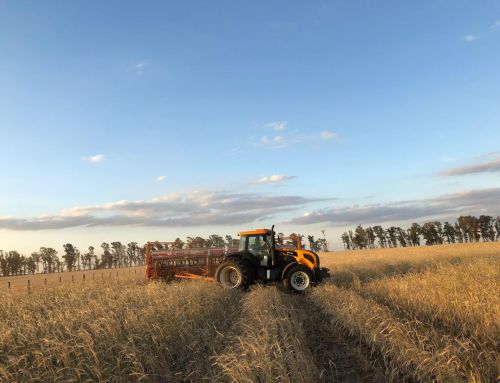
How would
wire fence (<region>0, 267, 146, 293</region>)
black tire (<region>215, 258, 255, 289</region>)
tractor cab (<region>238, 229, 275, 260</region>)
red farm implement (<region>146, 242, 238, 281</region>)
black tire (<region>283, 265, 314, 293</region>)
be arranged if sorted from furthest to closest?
1. wire fence (<region>0, 267, 146, 293</region>)
2. red farm implement (<region>146, 242, 238, 281</region>)
3. tractor cab (<region>238, 229, 275, 260</region>)
4. black tire (<region>215, 258, 255, 289</region>)
5. black tire (<region>283, 265, 314, 293</region>)

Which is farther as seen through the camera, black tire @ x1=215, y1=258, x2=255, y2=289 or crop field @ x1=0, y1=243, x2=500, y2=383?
black tire @ x1=215, y1=258, x2=255, y2=289

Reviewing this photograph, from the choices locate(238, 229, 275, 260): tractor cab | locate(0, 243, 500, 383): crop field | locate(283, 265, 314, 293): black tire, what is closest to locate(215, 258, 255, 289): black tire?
locate(238, 229, 275, 260): tractor cab

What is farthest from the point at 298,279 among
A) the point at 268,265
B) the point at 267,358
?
the point at 267,358

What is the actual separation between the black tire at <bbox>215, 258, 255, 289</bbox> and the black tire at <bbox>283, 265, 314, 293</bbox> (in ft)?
4.26

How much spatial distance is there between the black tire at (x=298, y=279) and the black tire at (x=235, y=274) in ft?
4.26

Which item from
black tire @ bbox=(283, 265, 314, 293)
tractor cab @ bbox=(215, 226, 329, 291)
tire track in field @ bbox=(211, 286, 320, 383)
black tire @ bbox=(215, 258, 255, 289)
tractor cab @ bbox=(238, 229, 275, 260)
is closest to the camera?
tire track in field @ bbox=(211, 286, 320, 383)

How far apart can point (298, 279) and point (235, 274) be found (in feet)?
7.35

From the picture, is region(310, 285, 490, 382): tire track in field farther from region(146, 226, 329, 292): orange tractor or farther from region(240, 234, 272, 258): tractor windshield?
region(240, 234, 272, 258): tractor windshield

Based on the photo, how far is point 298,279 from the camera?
496 inches

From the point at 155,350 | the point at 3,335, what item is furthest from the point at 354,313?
the point at 3,335

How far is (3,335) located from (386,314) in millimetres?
6228

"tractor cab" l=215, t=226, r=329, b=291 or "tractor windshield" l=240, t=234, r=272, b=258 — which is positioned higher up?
"tractor windshield" l=240, t=234, r=272, b=258

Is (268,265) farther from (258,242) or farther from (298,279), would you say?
(298,279)

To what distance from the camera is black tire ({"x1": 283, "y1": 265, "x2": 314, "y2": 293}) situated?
40.6ft
